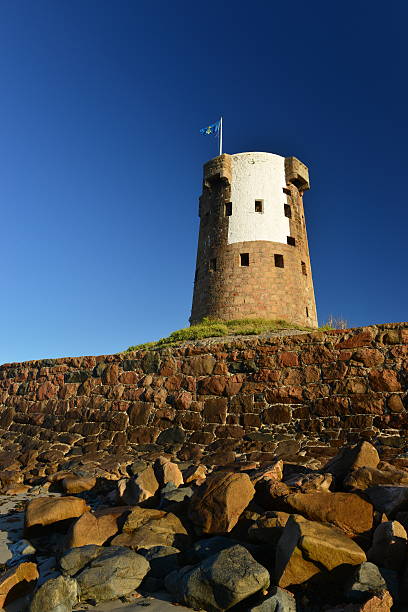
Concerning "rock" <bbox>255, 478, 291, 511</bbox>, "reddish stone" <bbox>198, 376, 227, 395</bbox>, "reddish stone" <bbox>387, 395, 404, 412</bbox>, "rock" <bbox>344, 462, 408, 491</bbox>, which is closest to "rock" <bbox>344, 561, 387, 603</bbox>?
"rock" <bbox>255, 478, 291, 511</bbox>

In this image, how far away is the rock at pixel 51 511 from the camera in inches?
169

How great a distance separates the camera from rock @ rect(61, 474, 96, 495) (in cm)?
594

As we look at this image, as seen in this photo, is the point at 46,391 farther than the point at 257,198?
No

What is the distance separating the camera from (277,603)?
2529 mm

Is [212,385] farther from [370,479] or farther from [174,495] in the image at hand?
[370,479]

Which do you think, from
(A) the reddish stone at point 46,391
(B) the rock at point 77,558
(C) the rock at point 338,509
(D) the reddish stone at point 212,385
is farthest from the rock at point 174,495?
(A) the reddish stone at point 46,391

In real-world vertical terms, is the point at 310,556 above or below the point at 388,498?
below

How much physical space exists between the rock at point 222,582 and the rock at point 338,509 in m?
0.74

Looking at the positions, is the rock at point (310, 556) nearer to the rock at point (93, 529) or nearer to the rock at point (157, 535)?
the rock at point (157, 535)

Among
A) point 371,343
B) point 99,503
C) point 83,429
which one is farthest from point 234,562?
point 83,429

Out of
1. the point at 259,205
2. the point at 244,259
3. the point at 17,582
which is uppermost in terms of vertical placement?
the point at 259,205

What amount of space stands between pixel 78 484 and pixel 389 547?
4572 mm

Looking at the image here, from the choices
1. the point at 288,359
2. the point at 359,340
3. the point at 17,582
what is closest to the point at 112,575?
the point at 17,582

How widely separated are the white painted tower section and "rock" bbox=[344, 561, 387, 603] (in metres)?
20.6
